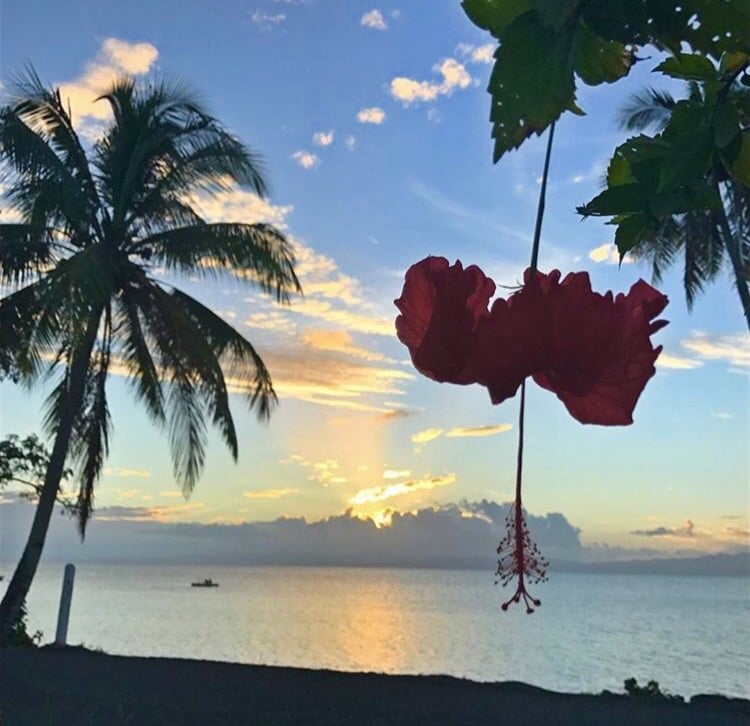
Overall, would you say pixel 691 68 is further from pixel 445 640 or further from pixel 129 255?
pixel 445 640

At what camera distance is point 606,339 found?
2.23ft

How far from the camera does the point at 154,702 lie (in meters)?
7.36

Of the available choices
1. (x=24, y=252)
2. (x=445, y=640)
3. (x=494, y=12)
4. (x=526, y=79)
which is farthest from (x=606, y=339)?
(x=445, y=640)

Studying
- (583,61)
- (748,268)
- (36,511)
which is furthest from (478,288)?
(748,268)

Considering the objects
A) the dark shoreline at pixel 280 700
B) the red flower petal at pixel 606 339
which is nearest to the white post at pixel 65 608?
the dark shoreline at pixel 280 700

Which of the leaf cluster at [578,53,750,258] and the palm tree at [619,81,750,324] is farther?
the palm tree at [619,81,750,324]

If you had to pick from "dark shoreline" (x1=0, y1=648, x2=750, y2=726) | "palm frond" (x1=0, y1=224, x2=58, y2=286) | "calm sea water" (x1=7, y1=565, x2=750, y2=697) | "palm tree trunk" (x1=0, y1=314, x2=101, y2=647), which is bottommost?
"calm sea water" (x1=7, y1=565, x2=750, y2=697)

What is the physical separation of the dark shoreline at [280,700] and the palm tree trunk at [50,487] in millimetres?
1103

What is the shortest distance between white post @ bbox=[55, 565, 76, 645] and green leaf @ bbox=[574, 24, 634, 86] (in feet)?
36.3

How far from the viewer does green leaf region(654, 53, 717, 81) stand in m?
0.96

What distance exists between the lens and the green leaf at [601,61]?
906 millimetres

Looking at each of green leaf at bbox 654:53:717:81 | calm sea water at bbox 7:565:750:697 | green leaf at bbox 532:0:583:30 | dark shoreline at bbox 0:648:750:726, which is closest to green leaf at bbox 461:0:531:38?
green leaf at bbox 532:0:583:30

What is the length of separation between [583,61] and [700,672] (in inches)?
1214

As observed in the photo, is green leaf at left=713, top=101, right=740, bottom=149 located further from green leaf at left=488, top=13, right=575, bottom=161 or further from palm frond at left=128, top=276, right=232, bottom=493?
palm frond at left=128, top=276, right=232, bottom=493
